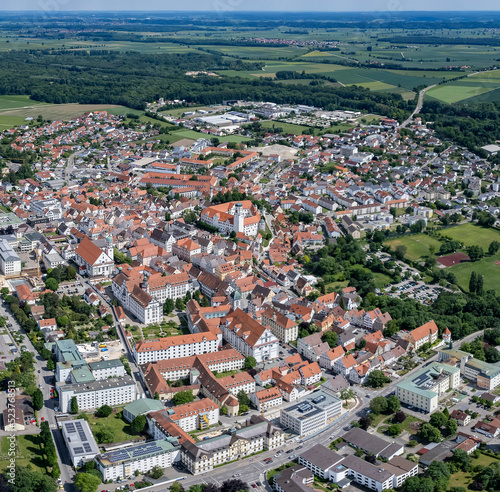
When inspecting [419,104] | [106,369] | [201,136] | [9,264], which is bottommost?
[106,369]

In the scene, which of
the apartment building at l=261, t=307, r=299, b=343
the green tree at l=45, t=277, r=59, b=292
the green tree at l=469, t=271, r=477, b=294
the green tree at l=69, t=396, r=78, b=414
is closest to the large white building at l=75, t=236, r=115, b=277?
the green tree at l=45, t=277, r=59, b=292

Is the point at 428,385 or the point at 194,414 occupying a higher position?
the point at 194,414

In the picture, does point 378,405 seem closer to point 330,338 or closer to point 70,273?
point 330,338

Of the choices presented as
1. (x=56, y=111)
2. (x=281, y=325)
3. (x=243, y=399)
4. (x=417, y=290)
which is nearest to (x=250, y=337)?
(x=281, y=325)

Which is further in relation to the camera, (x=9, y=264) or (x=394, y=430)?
(x=9, y=264)

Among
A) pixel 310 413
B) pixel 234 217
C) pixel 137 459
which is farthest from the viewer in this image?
pixel 234 217

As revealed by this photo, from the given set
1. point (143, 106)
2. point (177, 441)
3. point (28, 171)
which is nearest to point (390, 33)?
point (143, 106)

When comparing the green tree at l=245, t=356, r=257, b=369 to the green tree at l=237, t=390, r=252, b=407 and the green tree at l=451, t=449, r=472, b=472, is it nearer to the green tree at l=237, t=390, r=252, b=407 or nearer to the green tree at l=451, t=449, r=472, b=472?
the green tree at l=237, t=390, r=252, b=407

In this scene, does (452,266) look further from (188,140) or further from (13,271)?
(188,140)
